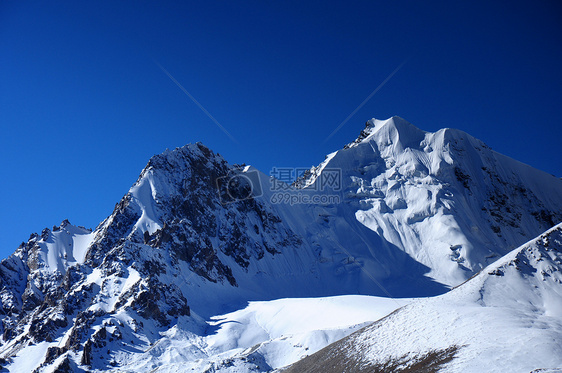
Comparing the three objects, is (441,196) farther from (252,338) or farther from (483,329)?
(483,329)

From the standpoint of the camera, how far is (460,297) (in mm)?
64750

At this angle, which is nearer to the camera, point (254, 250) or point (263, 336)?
point (263, 336)

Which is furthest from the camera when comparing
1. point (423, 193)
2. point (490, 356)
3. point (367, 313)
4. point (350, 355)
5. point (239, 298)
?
point (423, 193)

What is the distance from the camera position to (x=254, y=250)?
140625 mm

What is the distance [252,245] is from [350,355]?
81.3 m

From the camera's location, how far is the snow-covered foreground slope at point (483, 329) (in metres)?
47.2

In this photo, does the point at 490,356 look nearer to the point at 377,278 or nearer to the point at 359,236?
the point at 377,278

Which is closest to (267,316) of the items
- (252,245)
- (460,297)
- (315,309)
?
(315,309)
